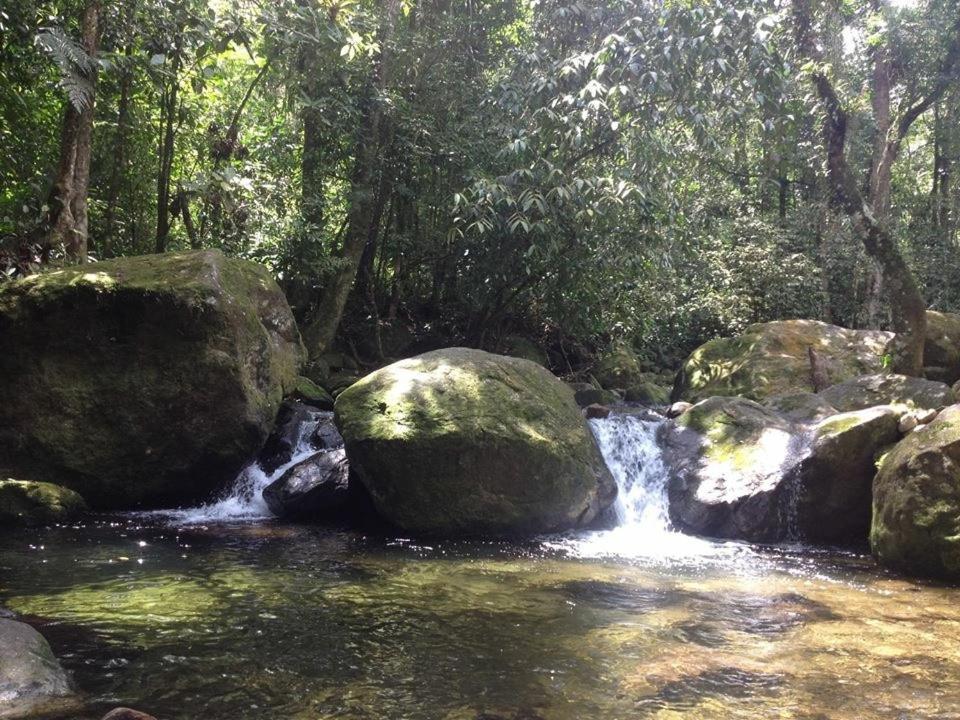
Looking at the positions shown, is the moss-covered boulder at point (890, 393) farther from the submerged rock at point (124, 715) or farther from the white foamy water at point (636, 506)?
the submerged rock at point (124, 715)

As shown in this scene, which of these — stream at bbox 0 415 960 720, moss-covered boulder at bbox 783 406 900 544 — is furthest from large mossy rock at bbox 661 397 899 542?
stream at bbox 0 415 960 720

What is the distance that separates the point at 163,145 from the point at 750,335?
379 inches

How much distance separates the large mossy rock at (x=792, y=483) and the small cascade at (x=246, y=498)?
4.41 m

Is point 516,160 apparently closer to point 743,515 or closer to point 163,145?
point 163,145

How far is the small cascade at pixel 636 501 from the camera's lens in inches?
279

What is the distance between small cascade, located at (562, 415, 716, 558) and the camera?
7082mm

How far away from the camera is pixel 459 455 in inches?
280

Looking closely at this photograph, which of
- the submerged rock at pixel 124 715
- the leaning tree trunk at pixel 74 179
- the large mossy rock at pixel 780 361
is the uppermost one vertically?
the leaning tree trunk at pixel 74 179

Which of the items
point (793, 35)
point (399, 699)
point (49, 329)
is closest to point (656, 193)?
point (793, 35)

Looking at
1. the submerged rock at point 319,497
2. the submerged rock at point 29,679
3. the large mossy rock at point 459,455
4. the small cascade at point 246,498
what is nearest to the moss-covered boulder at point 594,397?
the large mossy rock at point 459,455

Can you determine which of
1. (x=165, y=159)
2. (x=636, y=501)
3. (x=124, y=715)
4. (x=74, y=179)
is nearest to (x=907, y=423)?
(x=636, y=501)

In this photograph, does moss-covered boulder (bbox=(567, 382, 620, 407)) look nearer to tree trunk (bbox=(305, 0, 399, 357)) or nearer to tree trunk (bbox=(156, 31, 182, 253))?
tree trunk (bbox=(305, 0, 399, 357))

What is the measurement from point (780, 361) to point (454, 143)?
19.8ft

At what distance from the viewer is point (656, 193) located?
11.4 m
